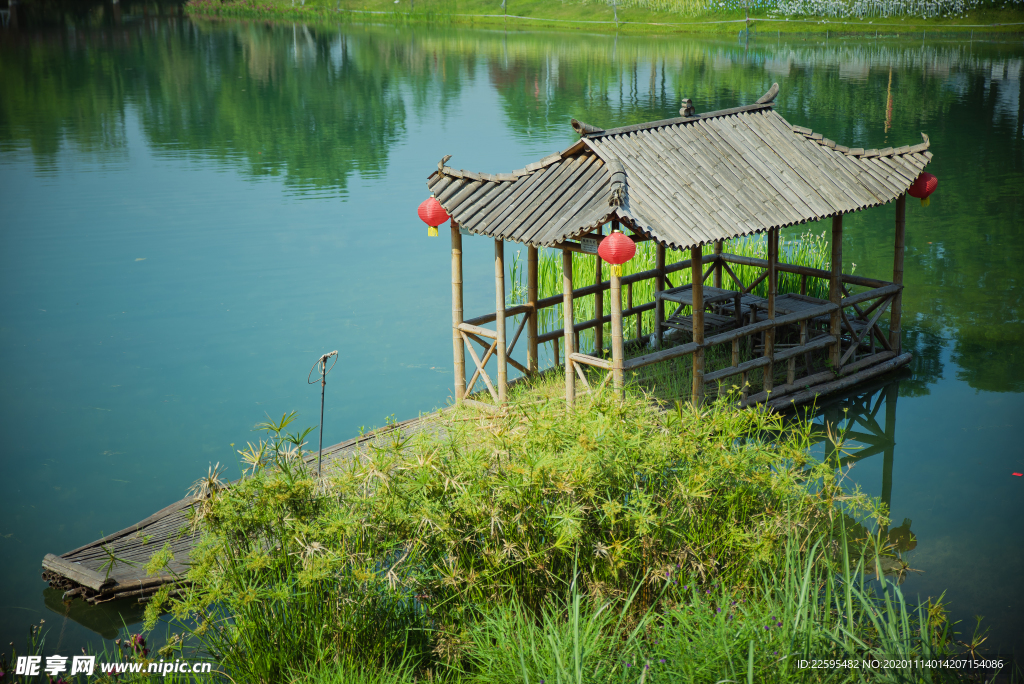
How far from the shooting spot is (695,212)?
6672mm

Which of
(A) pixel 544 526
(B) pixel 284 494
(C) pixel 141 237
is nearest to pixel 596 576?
(A) pixel 544 526

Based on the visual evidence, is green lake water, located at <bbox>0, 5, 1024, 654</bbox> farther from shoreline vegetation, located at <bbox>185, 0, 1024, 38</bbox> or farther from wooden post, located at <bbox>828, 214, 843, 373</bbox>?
shoreline vegetation, located at <bbox>185, 0, 1024, 38</bbox>

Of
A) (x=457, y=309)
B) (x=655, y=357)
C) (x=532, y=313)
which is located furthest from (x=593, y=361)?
(x=457, y=309)

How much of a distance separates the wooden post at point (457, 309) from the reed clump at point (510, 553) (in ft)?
9.74

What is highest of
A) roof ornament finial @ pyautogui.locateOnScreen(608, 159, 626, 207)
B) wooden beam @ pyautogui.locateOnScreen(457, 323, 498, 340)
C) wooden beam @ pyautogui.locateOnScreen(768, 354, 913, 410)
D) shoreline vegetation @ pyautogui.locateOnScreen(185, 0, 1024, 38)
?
shoreline vegetation @ pyautogui.locateOnScreen(185, 0, 1024, 38)

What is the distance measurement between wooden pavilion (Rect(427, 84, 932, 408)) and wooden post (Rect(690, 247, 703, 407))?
2 cm

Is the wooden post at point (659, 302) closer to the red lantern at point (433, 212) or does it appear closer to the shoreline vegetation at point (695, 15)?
the red lantern at point (433, 212)

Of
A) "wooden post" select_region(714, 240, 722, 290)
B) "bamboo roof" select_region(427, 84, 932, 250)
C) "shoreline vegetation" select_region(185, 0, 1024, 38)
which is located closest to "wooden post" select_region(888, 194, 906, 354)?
"bamboo roof" select_region(427, 84, 932, 250)

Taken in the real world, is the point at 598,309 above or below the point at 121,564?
above

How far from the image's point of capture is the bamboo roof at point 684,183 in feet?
21.2

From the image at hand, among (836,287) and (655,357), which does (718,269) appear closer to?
(836,287)

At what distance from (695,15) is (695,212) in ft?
132

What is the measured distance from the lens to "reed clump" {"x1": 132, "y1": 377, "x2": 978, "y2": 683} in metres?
3.76

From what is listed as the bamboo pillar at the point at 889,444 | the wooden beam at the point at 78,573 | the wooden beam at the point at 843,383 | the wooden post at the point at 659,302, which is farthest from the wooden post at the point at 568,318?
the wooden beam at the point at 78,573
